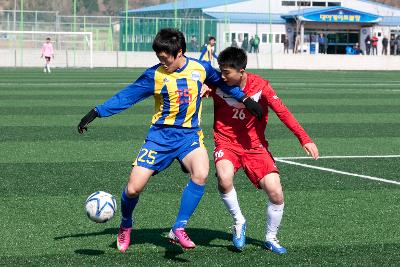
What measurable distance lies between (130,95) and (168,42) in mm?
535

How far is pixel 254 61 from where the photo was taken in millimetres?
49969

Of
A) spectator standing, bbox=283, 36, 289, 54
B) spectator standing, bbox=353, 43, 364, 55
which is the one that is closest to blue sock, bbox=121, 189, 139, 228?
spectator standing, bbox=283, 36, 289, 54

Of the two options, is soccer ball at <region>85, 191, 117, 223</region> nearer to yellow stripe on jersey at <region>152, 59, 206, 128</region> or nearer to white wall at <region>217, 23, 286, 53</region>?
yellow stripe on jersey at <region>152, 59, 206, 128</region>

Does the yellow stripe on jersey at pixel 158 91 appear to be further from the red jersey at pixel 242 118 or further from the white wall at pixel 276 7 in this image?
the white wall at pixel 276 7

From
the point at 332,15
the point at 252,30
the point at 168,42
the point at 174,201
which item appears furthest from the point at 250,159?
the point at 332,15

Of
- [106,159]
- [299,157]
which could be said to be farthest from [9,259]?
[299,157]

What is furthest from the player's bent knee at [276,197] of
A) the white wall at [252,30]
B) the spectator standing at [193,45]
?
the white wall at [252,30]

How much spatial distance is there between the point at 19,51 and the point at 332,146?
35.6 m

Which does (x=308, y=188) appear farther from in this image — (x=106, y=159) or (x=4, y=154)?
(x=4, y=154)

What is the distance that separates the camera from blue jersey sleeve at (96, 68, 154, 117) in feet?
22.1

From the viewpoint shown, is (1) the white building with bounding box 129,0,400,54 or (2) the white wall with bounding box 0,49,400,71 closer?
(2) the white wall with bounding box 0,49,400,71

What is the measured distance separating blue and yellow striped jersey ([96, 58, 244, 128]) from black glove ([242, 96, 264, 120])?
96 mm

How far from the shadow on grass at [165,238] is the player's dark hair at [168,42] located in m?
1.47

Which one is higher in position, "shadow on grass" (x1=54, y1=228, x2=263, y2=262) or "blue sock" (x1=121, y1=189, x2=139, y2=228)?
"blue sock" (x1=121, y1=189, x2=139, y2=228)
